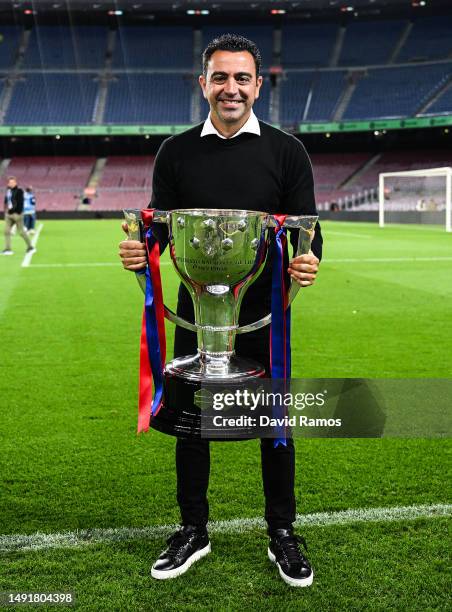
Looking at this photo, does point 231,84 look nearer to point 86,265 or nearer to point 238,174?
point 238,174

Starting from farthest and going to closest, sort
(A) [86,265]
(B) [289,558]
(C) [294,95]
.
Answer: (C) [294,95] → (A) [86,265] → (B) [289,558]

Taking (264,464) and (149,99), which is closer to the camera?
(264,464)

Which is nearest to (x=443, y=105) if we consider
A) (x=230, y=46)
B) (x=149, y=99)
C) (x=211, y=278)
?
(x=149, y=99)

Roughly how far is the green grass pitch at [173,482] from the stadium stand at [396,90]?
39.1 m

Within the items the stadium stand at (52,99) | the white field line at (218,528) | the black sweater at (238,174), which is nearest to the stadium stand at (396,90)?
the stadium stand at (52,99)

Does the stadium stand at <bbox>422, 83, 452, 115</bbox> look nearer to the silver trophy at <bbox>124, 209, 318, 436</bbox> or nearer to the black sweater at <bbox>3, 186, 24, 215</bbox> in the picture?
the black sweater at <bbox>3, 186, 24, 215</bbox>

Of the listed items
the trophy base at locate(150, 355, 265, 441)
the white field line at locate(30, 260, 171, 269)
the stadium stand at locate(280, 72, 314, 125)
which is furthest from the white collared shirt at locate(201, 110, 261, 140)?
the stadium stand at locate(280, 72, 314, 125)

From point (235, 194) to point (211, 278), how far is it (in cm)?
53

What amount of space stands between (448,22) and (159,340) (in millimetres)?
49934

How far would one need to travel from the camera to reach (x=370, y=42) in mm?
48469

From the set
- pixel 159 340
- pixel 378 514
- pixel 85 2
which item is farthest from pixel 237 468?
pixel 85 2

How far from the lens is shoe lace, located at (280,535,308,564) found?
2.61 meters

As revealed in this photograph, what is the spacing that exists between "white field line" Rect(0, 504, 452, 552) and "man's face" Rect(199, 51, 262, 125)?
162 cm

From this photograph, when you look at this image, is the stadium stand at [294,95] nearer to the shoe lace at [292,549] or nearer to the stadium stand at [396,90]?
the stadium stand at [396,90]
